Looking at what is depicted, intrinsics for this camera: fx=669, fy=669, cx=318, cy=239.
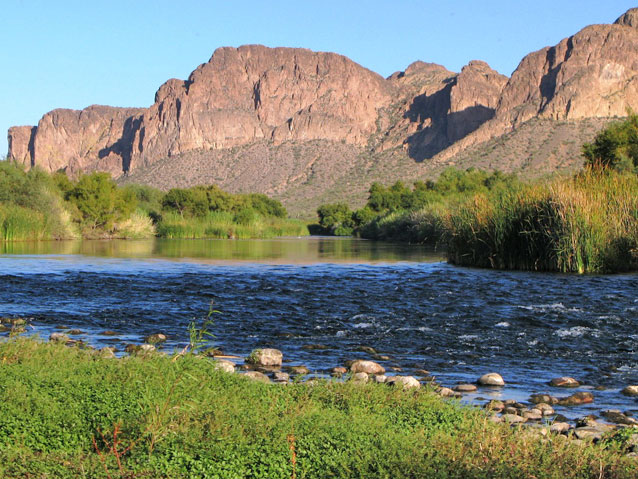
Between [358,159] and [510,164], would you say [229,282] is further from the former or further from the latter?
[358,159]

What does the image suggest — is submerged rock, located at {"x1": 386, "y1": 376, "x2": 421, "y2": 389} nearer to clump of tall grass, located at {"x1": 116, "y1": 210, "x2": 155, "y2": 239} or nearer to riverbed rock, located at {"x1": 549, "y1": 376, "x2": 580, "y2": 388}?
riverbed rock, located at {"x1": 549, "y1": 376, "x2": 580, "y2": 388}

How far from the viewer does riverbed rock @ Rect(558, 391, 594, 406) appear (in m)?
6.38

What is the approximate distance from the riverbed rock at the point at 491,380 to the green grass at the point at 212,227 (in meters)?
51.9

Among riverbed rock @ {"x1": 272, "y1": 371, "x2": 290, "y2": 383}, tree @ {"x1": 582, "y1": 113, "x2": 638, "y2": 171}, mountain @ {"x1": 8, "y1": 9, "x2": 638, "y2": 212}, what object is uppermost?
mountain @ {"x1": 8, "y1": 9, "x2": 638, "y2": 212}

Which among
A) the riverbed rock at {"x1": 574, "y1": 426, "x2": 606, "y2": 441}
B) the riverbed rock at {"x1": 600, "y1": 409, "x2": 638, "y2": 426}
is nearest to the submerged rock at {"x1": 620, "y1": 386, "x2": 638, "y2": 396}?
the riverbed rock at {"x1": 600, "y1": 409, "x2": 638, "y2": 426}

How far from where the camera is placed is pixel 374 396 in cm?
562

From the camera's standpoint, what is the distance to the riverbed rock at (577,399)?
638cm

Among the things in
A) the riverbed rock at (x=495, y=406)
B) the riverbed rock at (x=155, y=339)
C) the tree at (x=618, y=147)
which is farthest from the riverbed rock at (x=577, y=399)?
the tree at (x=618, y=147)

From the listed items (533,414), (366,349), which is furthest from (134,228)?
(533,414)

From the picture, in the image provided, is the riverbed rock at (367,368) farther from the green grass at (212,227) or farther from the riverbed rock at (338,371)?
the green grass at (212,227)

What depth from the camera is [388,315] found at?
1268 cm

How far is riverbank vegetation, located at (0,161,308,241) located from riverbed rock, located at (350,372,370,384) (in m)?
36.4

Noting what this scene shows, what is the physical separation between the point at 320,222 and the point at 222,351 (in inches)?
3148

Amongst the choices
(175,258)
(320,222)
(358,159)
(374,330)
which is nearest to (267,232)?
(320,222)
